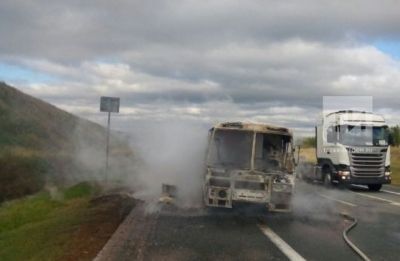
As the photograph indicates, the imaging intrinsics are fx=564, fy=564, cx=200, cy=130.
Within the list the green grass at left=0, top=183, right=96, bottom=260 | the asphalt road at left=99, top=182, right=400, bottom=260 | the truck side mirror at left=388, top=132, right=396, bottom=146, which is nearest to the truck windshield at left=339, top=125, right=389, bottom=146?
the truck side mirror at left=388, top=132, right=396, bottom=146

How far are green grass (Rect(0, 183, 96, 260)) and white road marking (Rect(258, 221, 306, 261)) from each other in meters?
3.85

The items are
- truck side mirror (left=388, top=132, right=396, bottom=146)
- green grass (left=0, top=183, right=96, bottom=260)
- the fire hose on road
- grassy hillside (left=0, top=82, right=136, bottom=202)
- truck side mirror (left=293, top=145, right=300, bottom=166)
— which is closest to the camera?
the fire hose on road

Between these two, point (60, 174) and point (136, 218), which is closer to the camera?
point (136, 218)

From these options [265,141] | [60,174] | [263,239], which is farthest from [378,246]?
[60,174]

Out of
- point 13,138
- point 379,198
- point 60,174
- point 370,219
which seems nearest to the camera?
point 370,219

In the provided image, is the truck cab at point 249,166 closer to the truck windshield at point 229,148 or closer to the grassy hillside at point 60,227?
the truck windshield at point 229,148

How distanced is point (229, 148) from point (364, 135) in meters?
10.9

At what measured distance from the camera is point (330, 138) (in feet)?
82.0

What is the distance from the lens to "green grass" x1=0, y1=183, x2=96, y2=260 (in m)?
10.9

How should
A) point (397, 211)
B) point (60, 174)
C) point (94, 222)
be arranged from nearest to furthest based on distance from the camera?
1. point (94, 222)
2. point (397, 211)
3. point (60, 174)

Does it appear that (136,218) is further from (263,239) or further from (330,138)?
(330,138)

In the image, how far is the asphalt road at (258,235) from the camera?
9502 mm

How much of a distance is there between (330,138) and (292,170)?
34.7 feet

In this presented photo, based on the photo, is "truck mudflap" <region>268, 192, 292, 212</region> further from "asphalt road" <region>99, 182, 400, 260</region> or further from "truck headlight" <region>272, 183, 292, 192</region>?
"asphalt road" <region>99, 182, 400, 260</region>
